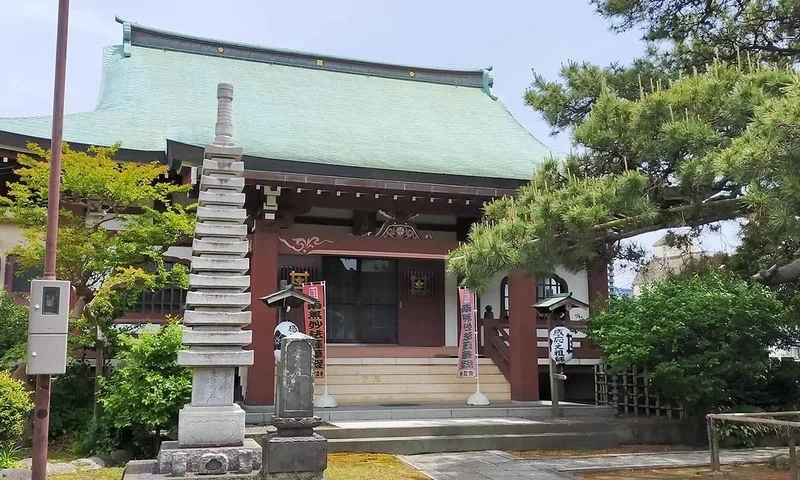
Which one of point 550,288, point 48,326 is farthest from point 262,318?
point 550,288

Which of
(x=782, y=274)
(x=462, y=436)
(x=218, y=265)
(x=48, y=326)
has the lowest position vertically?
(x=462, y=436)

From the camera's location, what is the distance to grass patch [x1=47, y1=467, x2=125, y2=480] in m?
7.78

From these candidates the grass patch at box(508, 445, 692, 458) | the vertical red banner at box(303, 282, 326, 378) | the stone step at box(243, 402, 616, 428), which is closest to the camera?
the grass patch at box(508, 445, 692, 458)

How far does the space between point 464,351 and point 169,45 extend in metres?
12.9

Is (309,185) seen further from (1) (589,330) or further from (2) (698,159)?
(2) (698,159)

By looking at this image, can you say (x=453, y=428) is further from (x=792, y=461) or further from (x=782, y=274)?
(x=782, y=274)

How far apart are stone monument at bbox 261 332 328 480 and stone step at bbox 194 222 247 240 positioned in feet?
4.49

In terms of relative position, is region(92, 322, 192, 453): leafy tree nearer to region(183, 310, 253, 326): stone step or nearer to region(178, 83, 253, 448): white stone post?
region(178, 83, 253, 448): white stone post

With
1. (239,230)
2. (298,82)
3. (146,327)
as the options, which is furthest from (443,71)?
(239,230)

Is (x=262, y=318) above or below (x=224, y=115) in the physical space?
below

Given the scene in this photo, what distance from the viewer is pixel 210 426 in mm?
7406

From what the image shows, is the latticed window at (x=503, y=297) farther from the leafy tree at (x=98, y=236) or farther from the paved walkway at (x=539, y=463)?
the leafy tree at (x=98, y=236)

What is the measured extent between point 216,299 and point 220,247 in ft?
2.03

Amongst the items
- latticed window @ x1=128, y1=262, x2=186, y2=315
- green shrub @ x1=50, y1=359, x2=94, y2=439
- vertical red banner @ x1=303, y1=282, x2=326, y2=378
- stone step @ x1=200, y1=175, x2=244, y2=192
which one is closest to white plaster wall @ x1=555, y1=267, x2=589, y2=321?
vertical red banner @ x1=303, y1=282, x2=326, y2=378
